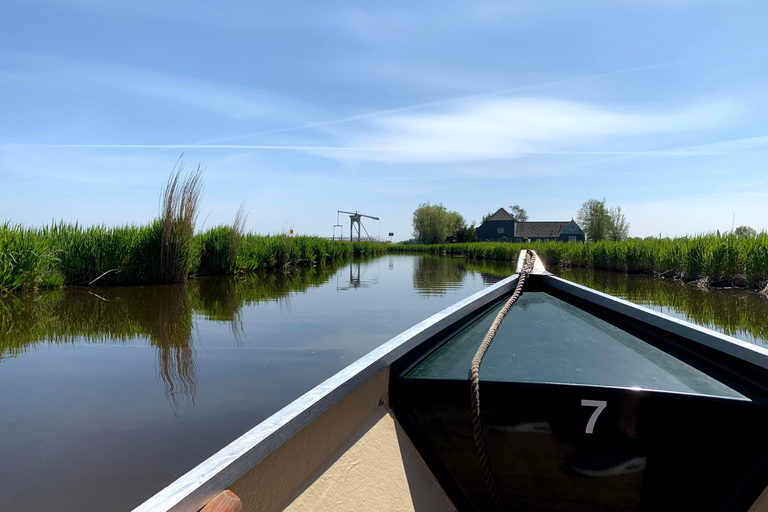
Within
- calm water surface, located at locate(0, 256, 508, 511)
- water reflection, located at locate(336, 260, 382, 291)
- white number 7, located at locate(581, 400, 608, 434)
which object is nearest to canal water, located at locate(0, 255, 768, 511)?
calm water surface, located at locate(0, 256, 508, 511)

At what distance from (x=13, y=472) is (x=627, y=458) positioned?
7.96ft

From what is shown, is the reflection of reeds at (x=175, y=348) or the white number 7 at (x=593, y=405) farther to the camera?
the reflection of reeds at (x=175, y=348)

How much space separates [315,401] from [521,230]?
5595 cm


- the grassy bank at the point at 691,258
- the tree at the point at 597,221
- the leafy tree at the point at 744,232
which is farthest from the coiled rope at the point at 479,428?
the tree at the point at 597,221

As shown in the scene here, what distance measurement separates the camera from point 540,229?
54000 millimetres

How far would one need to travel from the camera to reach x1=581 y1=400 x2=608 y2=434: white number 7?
1255 millimetres

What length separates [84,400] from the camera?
2705 millimetres

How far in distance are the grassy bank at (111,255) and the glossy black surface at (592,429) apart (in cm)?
742

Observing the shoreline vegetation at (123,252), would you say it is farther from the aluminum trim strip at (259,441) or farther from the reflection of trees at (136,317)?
the aluminum trim strip at (259,441)

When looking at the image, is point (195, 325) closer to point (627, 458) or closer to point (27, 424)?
point (27, 424)

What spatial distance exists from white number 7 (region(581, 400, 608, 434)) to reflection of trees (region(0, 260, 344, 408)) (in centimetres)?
232

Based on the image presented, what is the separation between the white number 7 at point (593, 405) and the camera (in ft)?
4.12

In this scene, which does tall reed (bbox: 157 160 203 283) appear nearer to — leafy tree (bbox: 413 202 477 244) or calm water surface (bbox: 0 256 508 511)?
calm water surface (bbox: 0 256 508 511)

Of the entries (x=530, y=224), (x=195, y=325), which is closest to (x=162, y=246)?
(x=195, y=325)
